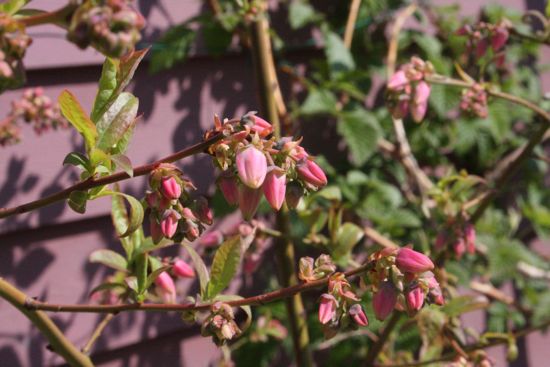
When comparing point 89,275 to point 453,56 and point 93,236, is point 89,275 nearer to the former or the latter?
point 93,236

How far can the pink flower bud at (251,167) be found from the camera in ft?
2.07

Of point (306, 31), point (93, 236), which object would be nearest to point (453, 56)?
point (306, 31)

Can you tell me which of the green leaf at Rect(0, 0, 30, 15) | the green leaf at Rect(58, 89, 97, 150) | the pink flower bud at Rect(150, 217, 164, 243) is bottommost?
the pink flower bud at Rect(150, 217, 164, 243)

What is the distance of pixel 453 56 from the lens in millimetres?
2211

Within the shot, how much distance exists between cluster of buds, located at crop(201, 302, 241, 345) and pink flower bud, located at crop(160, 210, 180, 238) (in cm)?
11

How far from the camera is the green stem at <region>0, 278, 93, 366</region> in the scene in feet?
2.44

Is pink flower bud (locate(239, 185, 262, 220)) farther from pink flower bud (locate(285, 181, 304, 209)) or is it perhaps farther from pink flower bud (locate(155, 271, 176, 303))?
pink flower bud (locate(155, 271, 176, 303))

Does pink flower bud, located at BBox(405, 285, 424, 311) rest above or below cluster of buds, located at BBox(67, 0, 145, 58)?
below

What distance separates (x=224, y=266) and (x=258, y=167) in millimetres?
218

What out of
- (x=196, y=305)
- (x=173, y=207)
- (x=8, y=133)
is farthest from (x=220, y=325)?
(x=8, y=133)

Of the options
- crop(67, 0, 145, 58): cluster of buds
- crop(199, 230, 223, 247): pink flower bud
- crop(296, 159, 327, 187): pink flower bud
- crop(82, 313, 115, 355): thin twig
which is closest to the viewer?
crop(67, 0, 145, 58): cluster of buds

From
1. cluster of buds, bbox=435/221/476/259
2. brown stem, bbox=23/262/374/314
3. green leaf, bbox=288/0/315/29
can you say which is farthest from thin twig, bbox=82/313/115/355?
green leaf, bbox=288/0/315/29

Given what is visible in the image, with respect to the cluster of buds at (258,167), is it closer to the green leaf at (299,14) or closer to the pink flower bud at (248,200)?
the pink flower bud at (248,200)

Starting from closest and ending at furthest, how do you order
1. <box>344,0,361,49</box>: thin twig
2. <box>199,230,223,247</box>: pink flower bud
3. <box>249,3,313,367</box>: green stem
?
<box>249,3,313,367</box>: green stem → <box>199,230,223,247</box>: pink flower bud → <box>344,0,361,49</box>: thin twig
